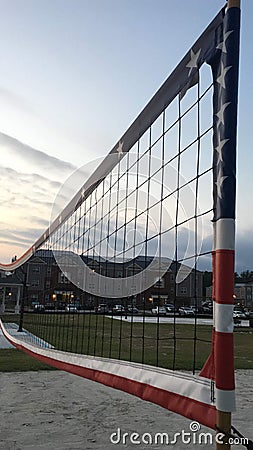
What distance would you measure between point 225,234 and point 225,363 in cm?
50

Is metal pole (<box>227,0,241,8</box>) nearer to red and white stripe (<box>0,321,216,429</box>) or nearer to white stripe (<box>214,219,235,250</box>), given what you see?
white stripe (<box>214,219,235,250</box>)

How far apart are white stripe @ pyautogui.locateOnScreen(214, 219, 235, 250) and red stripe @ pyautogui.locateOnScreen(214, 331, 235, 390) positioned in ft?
1.14

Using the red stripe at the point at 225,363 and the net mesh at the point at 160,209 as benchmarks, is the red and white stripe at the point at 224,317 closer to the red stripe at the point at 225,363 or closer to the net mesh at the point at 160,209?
the red stripe at the point at 225,363

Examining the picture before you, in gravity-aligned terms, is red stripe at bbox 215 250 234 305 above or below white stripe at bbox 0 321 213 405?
above

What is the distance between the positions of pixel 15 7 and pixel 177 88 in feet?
16.7

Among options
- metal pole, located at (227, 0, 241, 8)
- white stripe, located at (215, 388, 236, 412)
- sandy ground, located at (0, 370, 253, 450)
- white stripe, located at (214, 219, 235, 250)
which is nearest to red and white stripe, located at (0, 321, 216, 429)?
white stripe, located at (215, 388, 236, 412)

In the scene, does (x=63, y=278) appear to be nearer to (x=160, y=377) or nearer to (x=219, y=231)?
(x=160, y=377)

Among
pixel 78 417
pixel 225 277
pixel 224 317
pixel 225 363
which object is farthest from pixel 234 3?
pixel 78 417

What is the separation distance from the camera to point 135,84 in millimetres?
7180

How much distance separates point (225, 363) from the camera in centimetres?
172

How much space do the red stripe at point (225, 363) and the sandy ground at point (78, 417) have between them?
134 cm

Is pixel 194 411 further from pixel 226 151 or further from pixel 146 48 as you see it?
pixel 146 48

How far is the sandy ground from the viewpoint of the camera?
9.32ft

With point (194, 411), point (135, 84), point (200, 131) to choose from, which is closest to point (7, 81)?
point (135, 84)
